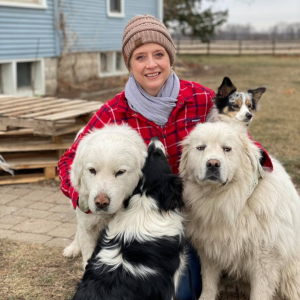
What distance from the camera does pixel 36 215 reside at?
496cm

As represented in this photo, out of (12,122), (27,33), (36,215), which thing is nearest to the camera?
(36,215)

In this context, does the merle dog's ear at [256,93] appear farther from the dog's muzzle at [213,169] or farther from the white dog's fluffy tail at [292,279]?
the dog's muzzle at [213,169]

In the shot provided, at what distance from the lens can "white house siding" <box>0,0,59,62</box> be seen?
36.1 feet

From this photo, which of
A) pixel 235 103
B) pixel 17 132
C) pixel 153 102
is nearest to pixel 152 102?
pixel 153 102

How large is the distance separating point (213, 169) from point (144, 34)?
3.97 ft

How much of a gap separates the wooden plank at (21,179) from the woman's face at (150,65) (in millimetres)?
3309

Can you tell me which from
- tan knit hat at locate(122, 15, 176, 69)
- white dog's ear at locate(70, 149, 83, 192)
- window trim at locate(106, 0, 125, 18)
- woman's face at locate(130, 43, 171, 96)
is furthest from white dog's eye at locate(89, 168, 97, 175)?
window trim at locate(106, 0, 125, 18)

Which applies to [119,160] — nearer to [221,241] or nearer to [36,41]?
[221,241]

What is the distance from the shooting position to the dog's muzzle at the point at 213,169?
8.42 ft

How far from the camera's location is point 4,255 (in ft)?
13.0

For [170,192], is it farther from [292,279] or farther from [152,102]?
[292,279]

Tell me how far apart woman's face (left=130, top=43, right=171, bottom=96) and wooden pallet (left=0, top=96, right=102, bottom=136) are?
2.59m

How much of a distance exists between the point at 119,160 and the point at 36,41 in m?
10.9

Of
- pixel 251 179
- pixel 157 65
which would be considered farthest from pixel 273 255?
pixel 157 65
